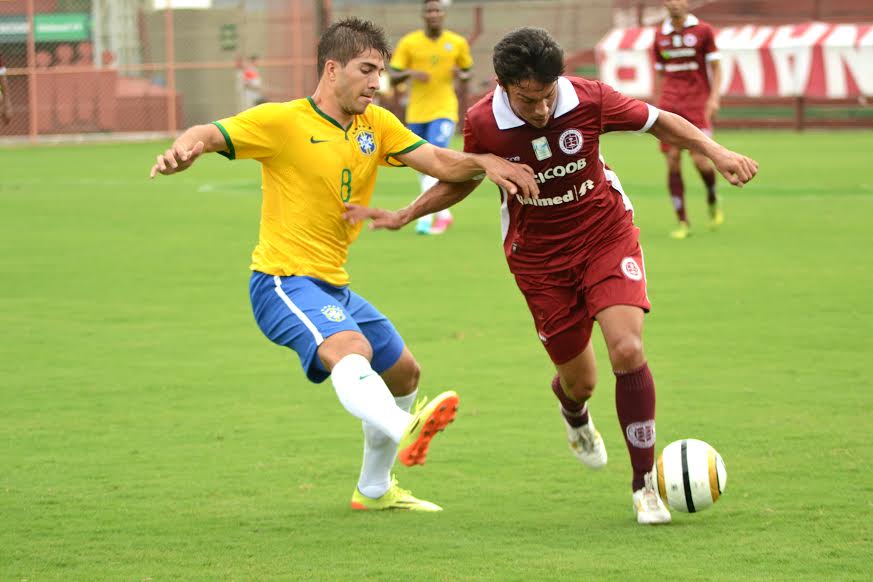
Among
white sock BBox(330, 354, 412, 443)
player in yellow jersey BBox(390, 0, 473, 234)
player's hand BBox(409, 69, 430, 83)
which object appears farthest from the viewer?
player in yellow jersey BBox(390, 0, 473, 234)

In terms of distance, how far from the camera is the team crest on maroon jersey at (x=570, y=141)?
571 cm

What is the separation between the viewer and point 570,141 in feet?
18.8

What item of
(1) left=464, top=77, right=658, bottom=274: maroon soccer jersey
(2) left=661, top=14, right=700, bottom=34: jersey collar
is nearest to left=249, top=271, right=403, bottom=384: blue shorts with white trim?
(1) left=464, top=77, right=658, bottom=274: maroon soccer jersey

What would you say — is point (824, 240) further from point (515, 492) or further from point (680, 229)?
point (515, 492)

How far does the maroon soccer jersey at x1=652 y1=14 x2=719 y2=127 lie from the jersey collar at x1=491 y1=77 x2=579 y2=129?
8.82 meters

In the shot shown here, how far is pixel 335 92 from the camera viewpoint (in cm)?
571

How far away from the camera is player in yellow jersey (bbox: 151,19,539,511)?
18.0 feet

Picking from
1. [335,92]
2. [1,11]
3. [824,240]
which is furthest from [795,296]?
[1,11]

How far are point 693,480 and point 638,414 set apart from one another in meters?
0.34

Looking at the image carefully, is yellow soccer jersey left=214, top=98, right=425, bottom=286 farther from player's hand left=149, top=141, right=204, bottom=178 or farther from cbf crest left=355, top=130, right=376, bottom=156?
player's hand left=149, top=141, right=204, bottom=178

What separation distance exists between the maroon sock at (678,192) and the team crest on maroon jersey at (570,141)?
850 cm

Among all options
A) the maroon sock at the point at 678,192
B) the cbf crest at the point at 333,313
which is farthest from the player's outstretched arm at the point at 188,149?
the maroon sock at the point at 678,192

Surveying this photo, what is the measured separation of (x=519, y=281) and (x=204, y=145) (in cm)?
153

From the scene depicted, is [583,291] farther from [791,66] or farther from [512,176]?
[791,66]
